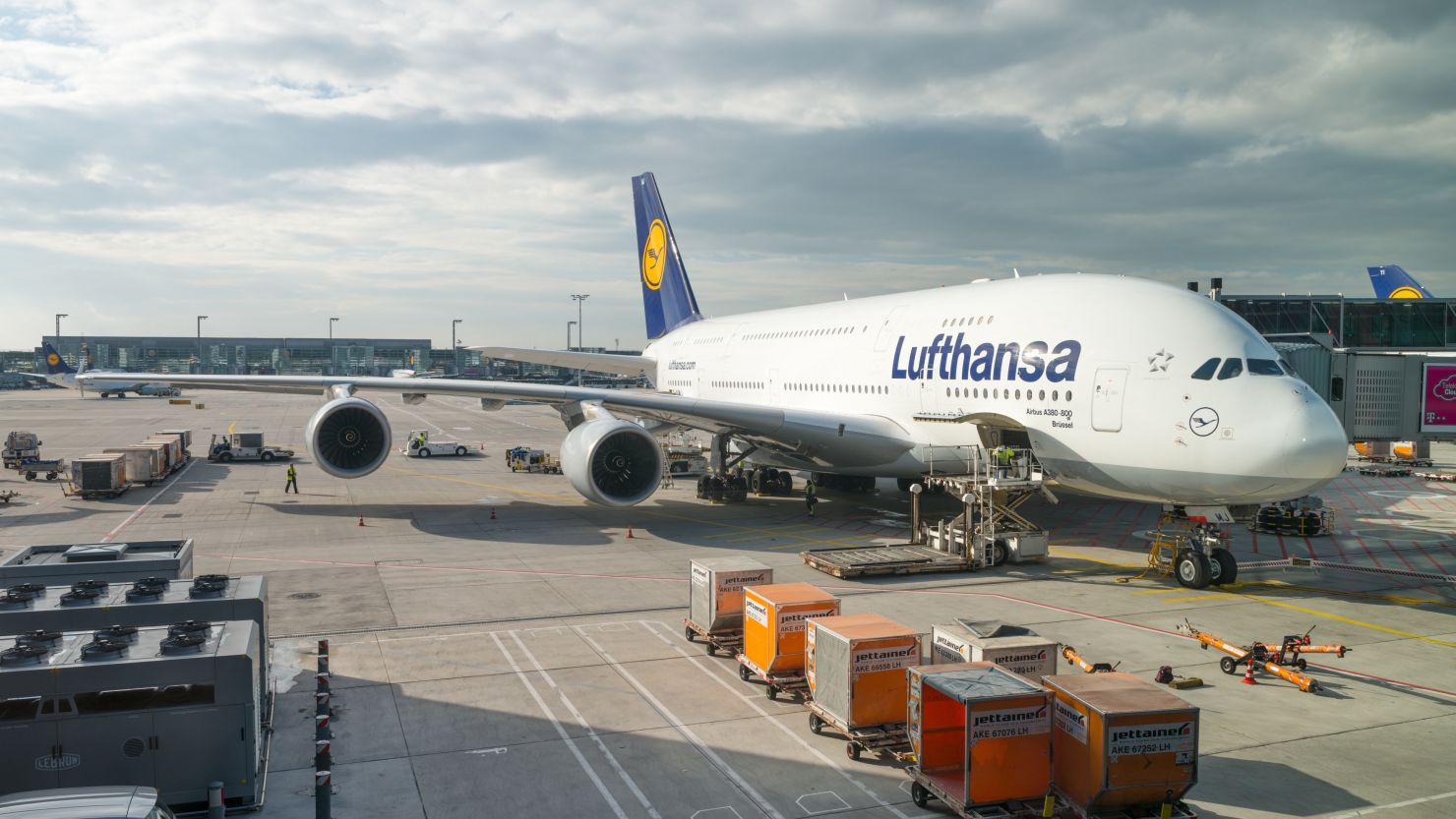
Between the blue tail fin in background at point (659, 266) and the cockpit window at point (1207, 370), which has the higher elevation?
the blue tail fin in background at point (659, 266)

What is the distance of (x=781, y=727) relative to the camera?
1125 cm

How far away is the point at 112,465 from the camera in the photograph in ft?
100.0

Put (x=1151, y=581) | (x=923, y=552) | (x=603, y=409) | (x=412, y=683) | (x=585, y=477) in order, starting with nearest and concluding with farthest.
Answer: (x=412, y=683)
(x=1151, y=581)
(x=923, y=552)
(x=585, y=477)
(x=603, y=409)

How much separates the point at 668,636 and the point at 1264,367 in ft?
37.2

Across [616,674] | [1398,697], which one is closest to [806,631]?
[616,674]

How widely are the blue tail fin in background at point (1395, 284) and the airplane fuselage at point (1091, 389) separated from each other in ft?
175

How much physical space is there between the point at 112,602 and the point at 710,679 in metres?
7.08

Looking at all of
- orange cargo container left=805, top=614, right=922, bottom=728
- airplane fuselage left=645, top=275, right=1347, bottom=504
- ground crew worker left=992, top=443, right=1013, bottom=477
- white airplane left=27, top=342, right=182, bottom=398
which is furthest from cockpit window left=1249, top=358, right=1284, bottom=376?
white airplane left=27, top=342, right=182, bottom=398

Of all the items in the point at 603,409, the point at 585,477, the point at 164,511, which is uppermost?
Result: the point at 603,409

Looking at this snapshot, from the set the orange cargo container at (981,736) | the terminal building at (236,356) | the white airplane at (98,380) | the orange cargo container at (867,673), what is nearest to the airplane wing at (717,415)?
the white airplane at (98,380)

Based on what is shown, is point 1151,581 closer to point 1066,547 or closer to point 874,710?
point 1066,547

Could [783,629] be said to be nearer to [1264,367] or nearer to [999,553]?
[999,553]

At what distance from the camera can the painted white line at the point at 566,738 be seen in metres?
9.27

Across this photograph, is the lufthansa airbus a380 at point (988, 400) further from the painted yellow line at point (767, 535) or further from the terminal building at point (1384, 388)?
the terminal building at point (1384, 388)
